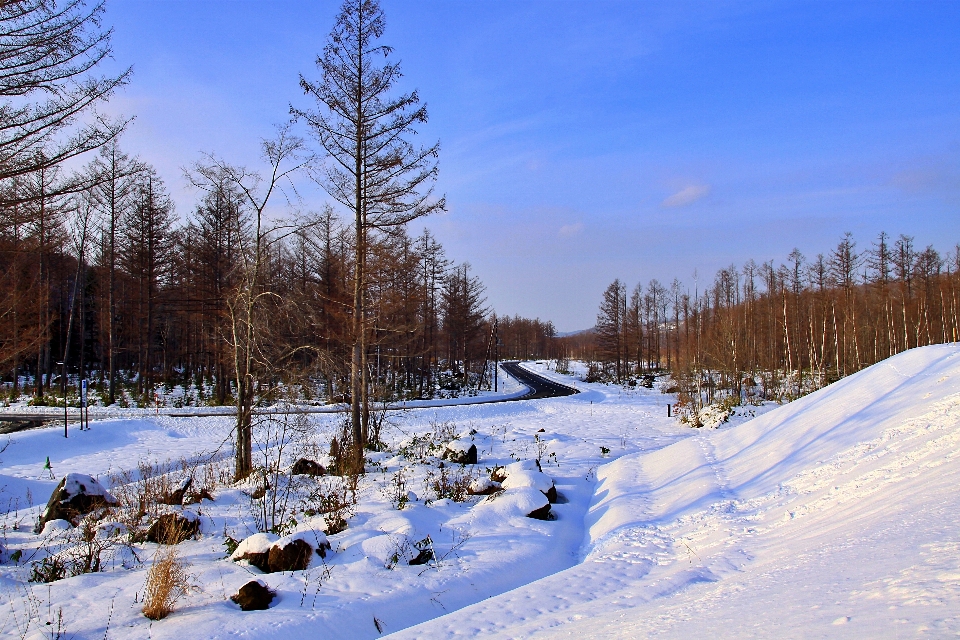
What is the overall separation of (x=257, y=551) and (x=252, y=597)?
3.86 ft

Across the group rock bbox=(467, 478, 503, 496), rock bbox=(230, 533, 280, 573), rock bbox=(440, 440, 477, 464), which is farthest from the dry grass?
rock bbox=(440, 440, 477, 464)

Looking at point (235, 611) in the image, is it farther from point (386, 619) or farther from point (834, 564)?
point (834, 564)

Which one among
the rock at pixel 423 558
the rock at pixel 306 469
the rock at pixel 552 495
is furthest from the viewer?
the rock at pixel 306 469

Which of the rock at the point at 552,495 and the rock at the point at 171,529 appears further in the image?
the rock at the point at 552,495

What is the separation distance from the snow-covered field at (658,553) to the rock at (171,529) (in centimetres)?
15

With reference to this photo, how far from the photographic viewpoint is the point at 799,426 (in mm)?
10727

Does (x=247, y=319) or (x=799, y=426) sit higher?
(x=247, y=319)

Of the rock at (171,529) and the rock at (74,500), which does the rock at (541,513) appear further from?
the rock at (74,500)

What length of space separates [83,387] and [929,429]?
23.2 meters

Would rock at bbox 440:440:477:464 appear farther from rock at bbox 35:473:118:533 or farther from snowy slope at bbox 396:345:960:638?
rock at bbox 35:473:118:533

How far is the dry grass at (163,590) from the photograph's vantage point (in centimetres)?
484

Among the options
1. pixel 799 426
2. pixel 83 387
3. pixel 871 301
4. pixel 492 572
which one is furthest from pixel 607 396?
pixel 492 572

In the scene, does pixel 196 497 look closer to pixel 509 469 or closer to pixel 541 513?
pixel 509 469

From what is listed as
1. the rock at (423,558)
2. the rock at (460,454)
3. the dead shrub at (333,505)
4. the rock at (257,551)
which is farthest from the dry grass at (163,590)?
the rock at (460,454)
